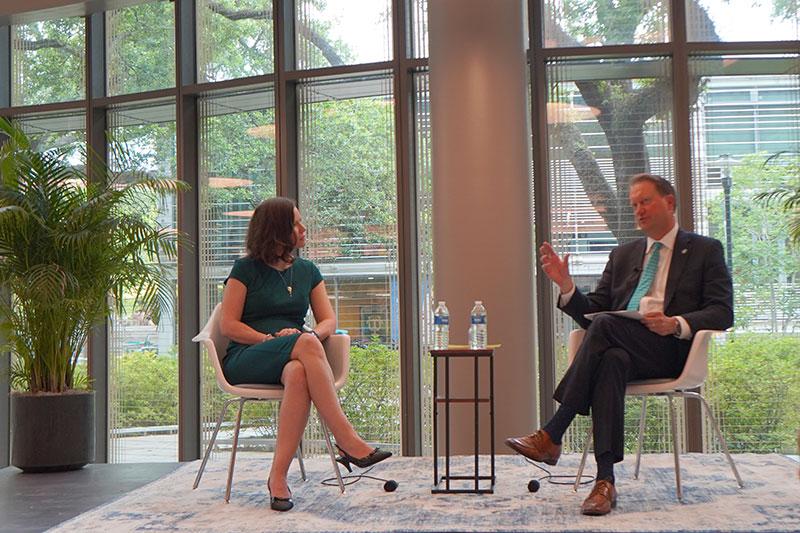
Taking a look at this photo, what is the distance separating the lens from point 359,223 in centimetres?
611

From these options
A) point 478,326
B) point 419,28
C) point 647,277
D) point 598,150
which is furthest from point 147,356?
point 647,277

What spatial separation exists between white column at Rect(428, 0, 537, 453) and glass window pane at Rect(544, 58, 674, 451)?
476 mm

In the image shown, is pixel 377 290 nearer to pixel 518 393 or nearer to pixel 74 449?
pixel 518 393

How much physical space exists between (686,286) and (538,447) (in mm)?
934

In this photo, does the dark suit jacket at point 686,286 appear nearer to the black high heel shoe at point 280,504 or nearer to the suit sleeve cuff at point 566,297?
the suit sleeve cuff at point 566,297

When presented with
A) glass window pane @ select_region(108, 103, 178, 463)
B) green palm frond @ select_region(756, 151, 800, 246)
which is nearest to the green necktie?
green palm frond @ select_region(756, 151, 800, 246)

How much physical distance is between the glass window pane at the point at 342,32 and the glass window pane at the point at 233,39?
0.23 m

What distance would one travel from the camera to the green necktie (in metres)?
4.16

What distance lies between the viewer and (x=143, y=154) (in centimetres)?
662

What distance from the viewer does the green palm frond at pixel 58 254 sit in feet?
17.7

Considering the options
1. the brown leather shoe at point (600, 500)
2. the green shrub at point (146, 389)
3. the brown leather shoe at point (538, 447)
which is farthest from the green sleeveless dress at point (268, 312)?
the green shrub at point (146, 389)

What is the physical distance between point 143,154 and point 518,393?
122 inches

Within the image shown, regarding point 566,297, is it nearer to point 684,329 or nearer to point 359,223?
point 684,329

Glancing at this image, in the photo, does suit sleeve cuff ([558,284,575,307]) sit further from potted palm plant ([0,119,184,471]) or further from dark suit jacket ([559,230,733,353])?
potted palm plant ([0,119,184,471])
